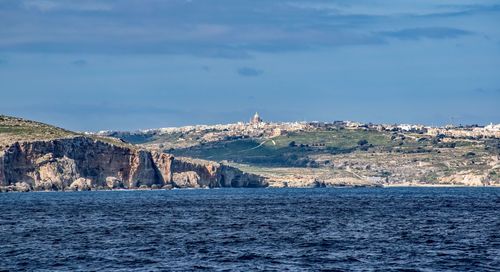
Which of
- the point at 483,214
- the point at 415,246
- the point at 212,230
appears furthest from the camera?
the point at 483,214

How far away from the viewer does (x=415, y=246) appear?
207 ft

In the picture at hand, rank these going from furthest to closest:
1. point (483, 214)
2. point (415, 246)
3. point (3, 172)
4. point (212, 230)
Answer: point (3, 172)
point (483, 214)
point (212, 230)
point (415, 246)

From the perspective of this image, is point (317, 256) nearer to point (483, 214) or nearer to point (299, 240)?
point (299, 240)

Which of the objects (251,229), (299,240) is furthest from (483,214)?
(299,240)

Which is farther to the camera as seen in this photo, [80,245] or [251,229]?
[251,229]

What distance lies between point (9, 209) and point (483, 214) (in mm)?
48970

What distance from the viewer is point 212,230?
254 ft

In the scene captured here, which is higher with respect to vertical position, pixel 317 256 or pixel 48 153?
pixel 48 153

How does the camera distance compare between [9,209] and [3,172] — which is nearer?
[9,209]

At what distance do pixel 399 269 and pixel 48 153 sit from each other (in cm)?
14776

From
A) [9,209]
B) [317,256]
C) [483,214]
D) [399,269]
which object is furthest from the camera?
[9,209]

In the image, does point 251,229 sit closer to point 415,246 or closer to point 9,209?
point 415,246

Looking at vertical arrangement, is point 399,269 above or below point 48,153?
below

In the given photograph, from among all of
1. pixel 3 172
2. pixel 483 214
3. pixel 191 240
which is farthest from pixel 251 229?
pixel 3 172
